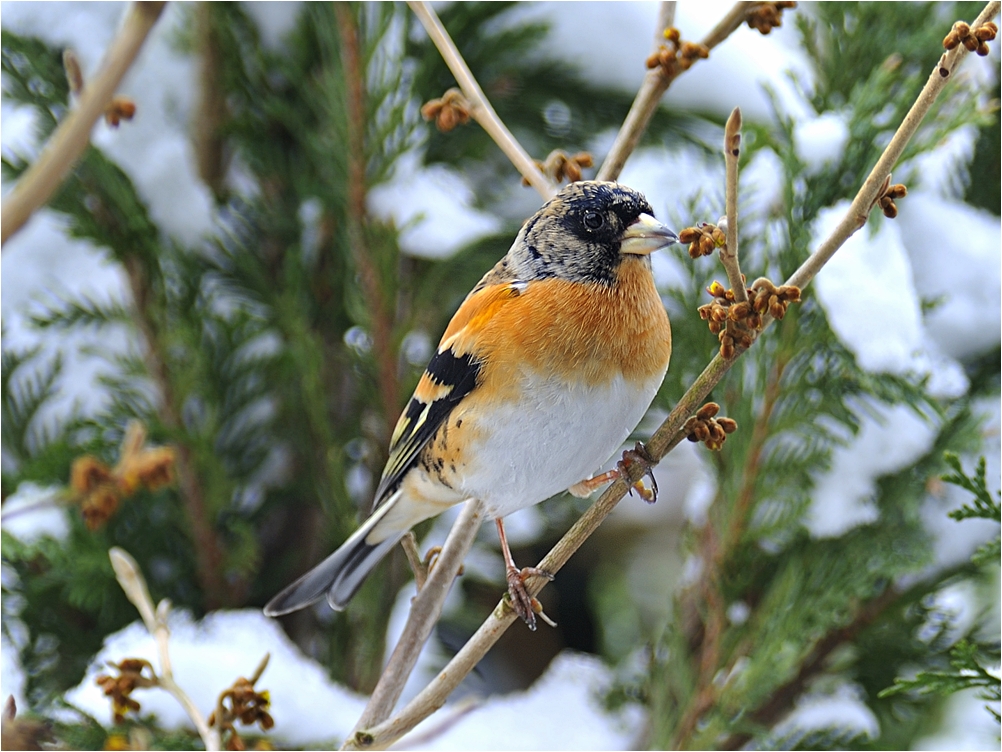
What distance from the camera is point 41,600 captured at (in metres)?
1.18

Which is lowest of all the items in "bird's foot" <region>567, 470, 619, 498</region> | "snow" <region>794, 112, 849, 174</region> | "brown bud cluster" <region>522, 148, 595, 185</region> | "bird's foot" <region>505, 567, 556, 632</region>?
"bird's foot" <region>505, 567, 556, 632</region>

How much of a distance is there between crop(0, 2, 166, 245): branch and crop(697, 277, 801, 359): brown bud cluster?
0.34 m

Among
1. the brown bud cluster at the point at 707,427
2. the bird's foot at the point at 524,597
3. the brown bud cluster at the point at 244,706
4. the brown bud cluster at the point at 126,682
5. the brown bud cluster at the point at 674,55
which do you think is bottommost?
the brown bud cluster at the point at 244,706

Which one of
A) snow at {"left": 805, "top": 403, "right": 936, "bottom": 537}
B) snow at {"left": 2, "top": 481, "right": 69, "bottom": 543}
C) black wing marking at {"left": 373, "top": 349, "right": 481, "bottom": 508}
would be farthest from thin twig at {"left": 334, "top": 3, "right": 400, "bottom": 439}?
snow at {"left": 805, "top": 403, "right": 936, "bottom": 537}

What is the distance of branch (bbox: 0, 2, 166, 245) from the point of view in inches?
13.4

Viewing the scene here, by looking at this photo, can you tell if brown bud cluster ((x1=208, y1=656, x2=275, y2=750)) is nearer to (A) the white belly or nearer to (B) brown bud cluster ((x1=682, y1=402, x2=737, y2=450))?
(A) the white belly

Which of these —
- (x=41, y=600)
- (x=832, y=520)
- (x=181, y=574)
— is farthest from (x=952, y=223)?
(x=41, y=600)

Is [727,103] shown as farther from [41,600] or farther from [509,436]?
[41,600]

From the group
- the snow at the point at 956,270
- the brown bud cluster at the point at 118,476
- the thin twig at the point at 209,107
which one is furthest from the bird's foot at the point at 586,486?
the thin twig at the point at 209,107

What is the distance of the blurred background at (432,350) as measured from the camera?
41.6 inches

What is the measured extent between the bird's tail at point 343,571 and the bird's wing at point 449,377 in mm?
67

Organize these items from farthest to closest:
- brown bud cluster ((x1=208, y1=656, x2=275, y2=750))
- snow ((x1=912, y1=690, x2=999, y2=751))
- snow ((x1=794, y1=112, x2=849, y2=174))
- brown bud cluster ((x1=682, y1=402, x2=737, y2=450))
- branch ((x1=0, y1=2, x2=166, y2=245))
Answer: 1. snow ((x1=912, y1=690, x2=999, y2=751))
2. snow ((x1=794, y1=112, x2=849, y2=174))
3. brown bud cluster ((x1=208, y1=656, x2=275, y2=750))
4. brown bud cluster ((x1=682, y1=402, x2=737, y2=450))
5. branch ((x1=0, y1=2, x2=166, y2=245))

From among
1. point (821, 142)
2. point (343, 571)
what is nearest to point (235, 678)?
point (343, 571)

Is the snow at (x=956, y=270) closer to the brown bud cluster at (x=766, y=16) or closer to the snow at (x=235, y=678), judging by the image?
the brown bud cluster at (x=766, y=16)
